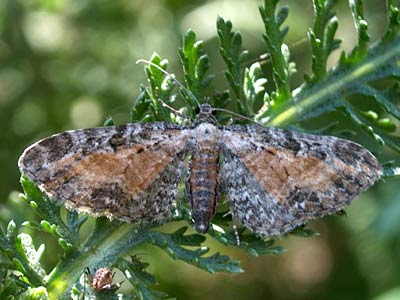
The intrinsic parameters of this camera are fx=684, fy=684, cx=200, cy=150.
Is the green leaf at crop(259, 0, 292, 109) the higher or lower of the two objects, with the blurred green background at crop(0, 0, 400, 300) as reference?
higher

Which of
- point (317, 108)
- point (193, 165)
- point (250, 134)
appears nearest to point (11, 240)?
point (193, 165)

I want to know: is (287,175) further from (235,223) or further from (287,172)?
(235,223)

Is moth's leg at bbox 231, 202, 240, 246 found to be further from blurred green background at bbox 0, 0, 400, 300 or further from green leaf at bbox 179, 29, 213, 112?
blurred green background at bbox 0, 0, 400, 300

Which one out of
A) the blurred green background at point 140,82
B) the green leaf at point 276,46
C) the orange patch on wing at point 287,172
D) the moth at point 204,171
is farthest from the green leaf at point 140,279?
the blurred green background at point 140,82

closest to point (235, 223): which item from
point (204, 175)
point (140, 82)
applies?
point (204, 175)

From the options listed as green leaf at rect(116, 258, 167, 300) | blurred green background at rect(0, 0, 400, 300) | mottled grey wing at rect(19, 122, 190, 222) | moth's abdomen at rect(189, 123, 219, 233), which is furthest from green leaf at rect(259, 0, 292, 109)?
blurred green background at rect(0, 0, 400, 300)

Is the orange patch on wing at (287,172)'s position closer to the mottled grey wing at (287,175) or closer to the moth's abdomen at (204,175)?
the mottled grey wing at (287,175)
